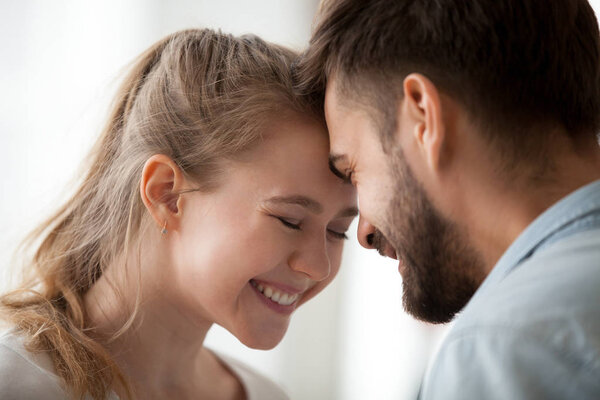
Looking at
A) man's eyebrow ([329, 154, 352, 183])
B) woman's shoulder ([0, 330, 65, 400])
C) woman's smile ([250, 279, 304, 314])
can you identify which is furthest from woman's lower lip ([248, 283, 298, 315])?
woman's shoulder ([0, 330, 65, 400])

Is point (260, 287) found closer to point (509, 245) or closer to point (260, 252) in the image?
point (260, 252)

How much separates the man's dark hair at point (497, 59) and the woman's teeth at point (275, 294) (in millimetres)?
437

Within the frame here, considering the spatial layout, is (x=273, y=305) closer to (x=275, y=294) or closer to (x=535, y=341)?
(x=275, y=294)

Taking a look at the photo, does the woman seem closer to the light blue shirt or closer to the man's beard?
the man's beard

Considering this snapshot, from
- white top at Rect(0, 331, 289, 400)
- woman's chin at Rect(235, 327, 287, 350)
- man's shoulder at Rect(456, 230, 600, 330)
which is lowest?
woman's chin at Rect(235, 327, 287, 350)

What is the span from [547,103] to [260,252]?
572 mm

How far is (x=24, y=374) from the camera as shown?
1187 millimetres

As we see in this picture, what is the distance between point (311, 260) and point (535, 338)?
2.15ft

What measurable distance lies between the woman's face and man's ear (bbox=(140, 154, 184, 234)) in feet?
0.08

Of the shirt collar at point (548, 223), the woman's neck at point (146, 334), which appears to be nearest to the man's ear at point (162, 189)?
the woman's neck at point (146, 334)

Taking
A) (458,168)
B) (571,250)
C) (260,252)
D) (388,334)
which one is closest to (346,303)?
(388,334)

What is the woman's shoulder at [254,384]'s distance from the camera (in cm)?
166

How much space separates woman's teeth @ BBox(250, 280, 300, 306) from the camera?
4.63 feet

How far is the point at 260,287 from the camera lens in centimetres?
141
